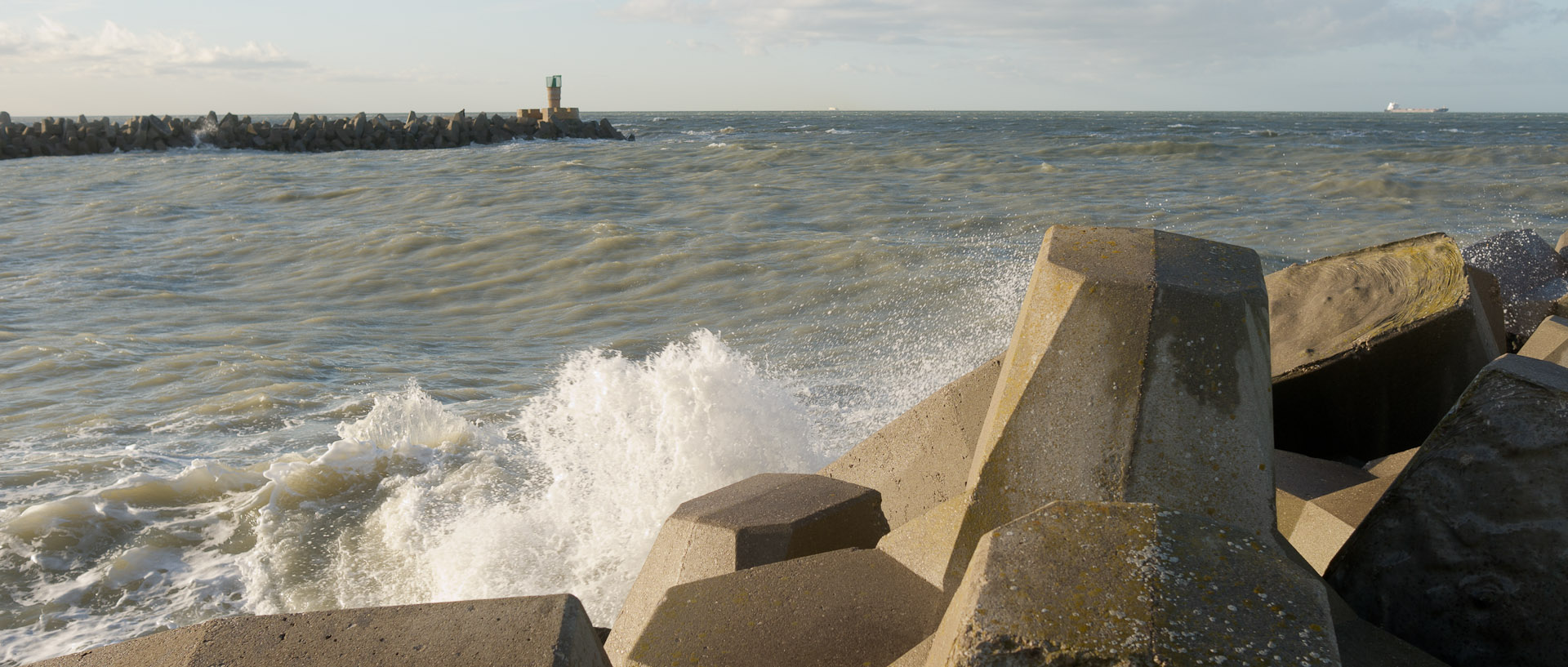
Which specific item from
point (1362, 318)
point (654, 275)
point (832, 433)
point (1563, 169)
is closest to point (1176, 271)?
point (1362, 318)

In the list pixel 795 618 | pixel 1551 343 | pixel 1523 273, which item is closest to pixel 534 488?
pixel 795 618

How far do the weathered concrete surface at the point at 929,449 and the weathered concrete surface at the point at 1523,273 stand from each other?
277 centimetres

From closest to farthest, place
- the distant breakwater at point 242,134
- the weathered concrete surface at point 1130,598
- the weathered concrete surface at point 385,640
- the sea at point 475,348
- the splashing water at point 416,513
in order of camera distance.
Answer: the weathered concrete surface at point 1130,598, the weathered concrete surface at point 385,640, the splashing water at point 416,513, the sea at point 475,348, the distant breakwater at point 242,134

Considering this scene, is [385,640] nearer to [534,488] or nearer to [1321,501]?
[1321,501]

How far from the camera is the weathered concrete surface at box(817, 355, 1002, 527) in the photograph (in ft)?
9.46

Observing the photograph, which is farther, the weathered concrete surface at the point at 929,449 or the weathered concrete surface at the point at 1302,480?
the weathered concrete surface at the point at 929,449

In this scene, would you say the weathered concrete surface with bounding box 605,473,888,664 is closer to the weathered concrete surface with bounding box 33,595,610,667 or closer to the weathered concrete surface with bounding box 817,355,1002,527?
the weathered concrete surface with bounding box 817,355,1002,527

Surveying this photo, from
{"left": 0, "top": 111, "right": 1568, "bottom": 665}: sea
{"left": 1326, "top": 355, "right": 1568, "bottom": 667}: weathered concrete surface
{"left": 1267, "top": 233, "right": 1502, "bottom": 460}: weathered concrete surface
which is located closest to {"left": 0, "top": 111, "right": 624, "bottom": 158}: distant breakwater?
{"left": 0, "top": 111, "right": 1568, "bottom": 665}: sea

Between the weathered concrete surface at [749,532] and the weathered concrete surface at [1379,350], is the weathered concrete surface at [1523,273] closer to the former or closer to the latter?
the weathered concrete surface at [1379,350]

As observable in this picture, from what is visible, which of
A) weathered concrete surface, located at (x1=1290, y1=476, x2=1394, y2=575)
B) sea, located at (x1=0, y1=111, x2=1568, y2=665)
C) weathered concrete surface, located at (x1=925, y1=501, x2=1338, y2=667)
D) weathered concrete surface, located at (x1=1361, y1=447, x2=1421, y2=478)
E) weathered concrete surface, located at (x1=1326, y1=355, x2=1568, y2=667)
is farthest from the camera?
sea, located at (x1=0, y1=111, x2=1568, y2=665)

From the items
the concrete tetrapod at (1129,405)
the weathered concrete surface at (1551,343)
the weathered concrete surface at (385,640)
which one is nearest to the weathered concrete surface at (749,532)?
the concrete tetrapod at (1129,405)

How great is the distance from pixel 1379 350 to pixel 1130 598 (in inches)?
88.6

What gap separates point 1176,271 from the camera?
7.12 feet

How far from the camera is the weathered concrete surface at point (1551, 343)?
10.2ft
